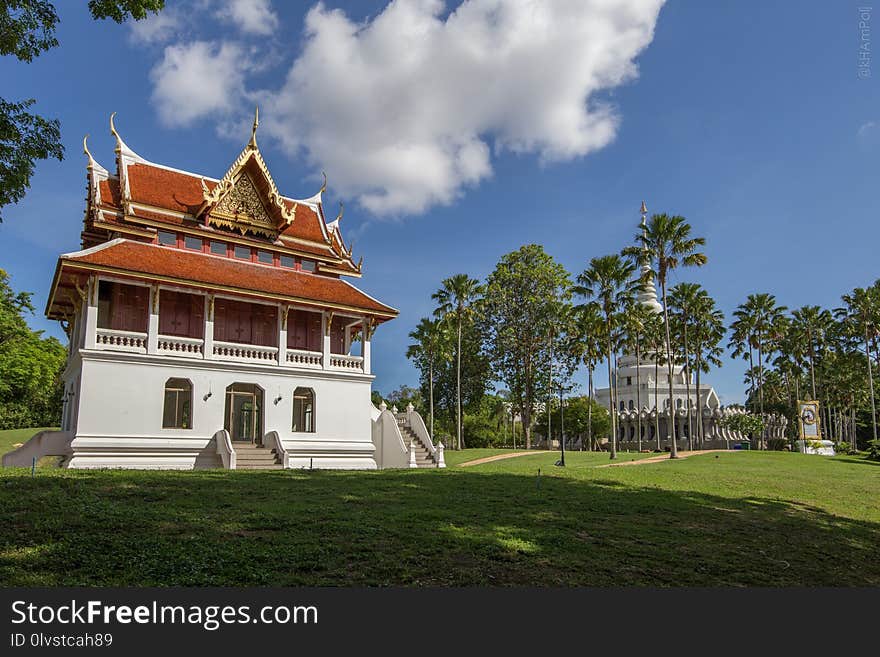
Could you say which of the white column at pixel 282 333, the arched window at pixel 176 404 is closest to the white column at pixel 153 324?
the arched window at pixel 176 404

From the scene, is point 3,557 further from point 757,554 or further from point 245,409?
point 245,409

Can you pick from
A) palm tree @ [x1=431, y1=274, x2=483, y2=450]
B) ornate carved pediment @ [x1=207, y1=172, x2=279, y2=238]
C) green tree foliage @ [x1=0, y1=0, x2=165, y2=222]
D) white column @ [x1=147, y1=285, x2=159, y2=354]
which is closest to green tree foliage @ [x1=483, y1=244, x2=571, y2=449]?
palm tree @ [x1=431, y1=274, x2=483, y2=450]

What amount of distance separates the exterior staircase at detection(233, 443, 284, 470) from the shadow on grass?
6.61 meters

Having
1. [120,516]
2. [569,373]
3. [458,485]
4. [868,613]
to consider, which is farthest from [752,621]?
[569,373]

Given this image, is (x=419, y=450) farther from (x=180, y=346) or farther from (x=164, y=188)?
(x=164, y=188)

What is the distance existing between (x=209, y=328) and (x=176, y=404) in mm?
3108

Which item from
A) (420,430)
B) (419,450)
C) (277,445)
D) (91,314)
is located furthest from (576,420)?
(91,314)

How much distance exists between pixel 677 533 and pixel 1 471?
1602 cm

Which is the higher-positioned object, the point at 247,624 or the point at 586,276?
the point at 586,276

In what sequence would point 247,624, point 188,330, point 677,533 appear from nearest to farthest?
point 247,624 → point 677,533 → point 188,330

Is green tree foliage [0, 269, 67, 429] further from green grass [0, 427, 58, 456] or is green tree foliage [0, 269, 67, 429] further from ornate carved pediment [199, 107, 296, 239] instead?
ornate carved pediment [199, 107, 296, 239]

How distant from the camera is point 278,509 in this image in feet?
39.9

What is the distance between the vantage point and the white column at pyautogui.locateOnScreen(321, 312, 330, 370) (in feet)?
88.1

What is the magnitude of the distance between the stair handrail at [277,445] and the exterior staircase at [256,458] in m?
0.14
